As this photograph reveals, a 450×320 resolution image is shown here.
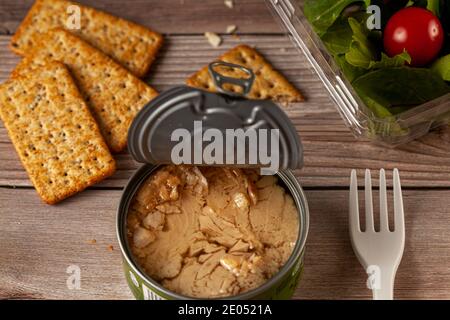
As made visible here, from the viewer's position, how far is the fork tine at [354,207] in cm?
149

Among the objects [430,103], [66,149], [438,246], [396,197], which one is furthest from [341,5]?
[66,149]

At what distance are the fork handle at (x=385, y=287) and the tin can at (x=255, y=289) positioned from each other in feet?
0.53

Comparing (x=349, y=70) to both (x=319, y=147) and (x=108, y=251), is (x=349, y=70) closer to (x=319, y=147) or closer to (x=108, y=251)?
(x=319, y=147)

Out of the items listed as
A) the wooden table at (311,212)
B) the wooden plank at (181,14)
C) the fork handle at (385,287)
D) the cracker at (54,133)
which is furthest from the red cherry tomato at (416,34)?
the cracker at (54,133)

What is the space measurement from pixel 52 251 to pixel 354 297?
0.68m

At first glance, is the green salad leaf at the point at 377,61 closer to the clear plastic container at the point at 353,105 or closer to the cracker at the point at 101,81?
the clear plastic container at the point at 353,105

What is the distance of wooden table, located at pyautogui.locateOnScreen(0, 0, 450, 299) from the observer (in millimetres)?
1456

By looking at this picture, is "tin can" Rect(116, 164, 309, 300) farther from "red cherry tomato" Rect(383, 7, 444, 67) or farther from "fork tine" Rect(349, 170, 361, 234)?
"red cherry tomato" Rect(383, 7, 444, 67)

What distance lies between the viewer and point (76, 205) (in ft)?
5.17

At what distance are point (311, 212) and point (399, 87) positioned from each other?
1.16ft

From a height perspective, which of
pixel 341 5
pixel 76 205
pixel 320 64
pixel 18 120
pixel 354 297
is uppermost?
pixel 341 5

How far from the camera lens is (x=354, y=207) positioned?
4.97 feet

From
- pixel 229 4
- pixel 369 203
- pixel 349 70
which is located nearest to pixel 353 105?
pixel 349 70

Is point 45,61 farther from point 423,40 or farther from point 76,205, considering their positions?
point 423,40
